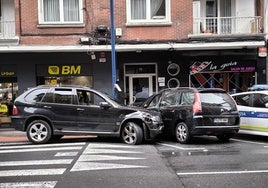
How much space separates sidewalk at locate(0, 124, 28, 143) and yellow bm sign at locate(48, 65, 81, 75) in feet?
10.3

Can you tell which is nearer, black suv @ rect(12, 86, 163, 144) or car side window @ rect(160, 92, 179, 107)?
black suv @ rect(12, 86, 163, 144)

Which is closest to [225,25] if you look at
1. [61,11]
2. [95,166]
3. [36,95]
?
[61,11]

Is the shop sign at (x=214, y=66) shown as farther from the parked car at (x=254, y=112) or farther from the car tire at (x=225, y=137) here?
the car tire at (x=225, y=137)

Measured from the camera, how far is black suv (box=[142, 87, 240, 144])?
40.1ft

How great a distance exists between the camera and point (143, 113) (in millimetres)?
12359

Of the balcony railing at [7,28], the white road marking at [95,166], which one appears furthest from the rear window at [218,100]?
the balcony railing at [7,28]

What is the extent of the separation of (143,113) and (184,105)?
4.06 feet

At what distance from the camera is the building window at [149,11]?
63.3 ft

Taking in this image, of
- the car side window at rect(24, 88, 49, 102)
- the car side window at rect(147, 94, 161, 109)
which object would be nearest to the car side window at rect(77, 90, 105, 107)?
the car side window at rect(24, 88, 49, 102)

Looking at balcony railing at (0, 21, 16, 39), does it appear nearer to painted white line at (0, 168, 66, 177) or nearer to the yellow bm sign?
the yellow bm sign

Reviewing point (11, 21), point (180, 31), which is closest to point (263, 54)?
point (180, 31)

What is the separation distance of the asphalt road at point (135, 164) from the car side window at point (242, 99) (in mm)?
1402

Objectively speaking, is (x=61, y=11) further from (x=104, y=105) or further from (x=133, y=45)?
(x=104, y=105)

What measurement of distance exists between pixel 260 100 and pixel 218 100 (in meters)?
1.48
